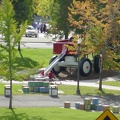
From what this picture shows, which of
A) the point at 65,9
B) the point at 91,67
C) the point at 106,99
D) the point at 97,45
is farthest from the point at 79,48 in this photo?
the point at 65,9

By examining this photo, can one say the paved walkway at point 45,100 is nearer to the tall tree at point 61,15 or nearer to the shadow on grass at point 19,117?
the shadow on grass at point 19,117

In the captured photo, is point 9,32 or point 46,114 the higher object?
point 9,32

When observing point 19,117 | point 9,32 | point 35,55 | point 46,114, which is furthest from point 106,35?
point 35,55

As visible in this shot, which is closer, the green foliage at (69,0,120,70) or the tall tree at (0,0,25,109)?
the tall tree at (0,0,25,109)

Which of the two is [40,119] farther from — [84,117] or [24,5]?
[24,5]

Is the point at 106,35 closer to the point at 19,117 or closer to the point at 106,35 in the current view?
the point at 106,35

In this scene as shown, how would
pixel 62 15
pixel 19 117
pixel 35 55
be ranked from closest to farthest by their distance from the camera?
1. pixel 19 117
2. pixel 62 15
3. pixel 35 55

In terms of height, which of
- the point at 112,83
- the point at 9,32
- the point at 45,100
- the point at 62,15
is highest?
the point at 62,15

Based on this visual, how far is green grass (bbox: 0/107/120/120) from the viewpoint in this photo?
19.4m

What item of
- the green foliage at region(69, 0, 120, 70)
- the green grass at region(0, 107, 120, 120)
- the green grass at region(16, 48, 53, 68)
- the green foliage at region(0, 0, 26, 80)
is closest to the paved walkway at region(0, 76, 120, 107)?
the green grass at region(0, 107, 120, 120)

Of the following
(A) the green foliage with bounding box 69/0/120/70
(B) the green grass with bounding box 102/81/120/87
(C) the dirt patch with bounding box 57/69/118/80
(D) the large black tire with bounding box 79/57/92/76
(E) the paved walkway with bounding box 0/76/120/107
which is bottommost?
(E) the paved walkway with bounding box 0/76/120/107

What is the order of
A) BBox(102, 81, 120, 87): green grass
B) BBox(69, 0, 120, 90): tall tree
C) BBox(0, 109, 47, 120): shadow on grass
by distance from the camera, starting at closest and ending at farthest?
BBox(0, 109, 47, 120): shadow on grass
BBox(69, 0, 120, 90): tall tree
BBox(102, 81, 120, 87): green grass

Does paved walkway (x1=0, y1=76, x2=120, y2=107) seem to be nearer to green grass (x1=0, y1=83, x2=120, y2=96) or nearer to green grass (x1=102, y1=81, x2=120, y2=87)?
green grass (x1=0, y1=83, x2=120, y2=96)

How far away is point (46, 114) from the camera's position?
20.2 metres
